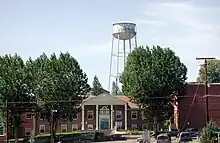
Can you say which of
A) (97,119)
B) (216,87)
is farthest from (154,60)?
(97,119)

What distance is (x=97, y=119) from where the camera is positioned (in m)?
85.9

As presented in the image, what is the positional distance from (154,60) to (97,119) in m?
17.0

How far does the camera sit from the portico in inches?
3378

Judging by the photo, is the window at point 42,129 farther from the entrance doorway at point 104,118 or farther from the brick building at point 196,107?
the brick building at point 196,107

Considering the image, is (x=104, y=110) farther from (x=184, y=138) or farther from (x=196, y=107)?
(x=184, y=138)

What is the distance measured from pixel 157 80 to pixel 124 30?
24.3 m

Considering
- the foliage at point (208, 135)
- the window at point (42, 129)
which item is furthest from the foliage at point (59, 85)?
the foliage at point (208, 135)

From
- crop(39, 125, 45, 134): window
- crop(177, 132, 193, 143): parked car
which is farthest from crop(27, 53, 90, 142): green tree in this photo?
crop(177, 132, 193, 143): parked car

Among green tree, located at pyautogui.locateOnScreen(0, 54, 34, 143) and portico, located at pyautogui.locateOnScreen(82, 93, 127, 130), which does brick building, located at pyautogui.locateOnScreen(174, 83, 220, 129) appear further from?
green tree, located at pyautogui.locateOnScreen(0, 54, 34, 143)

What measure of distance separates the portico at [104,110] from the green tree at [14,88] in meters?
16.3

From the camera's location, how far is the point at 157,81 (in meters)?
72.4

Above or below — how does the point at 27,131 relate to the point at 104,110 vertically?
below

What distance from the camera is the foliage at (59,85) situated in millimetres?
70938

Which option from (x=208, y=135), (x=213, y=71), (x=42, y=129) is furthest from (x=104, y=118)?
(x=213, y=71)
